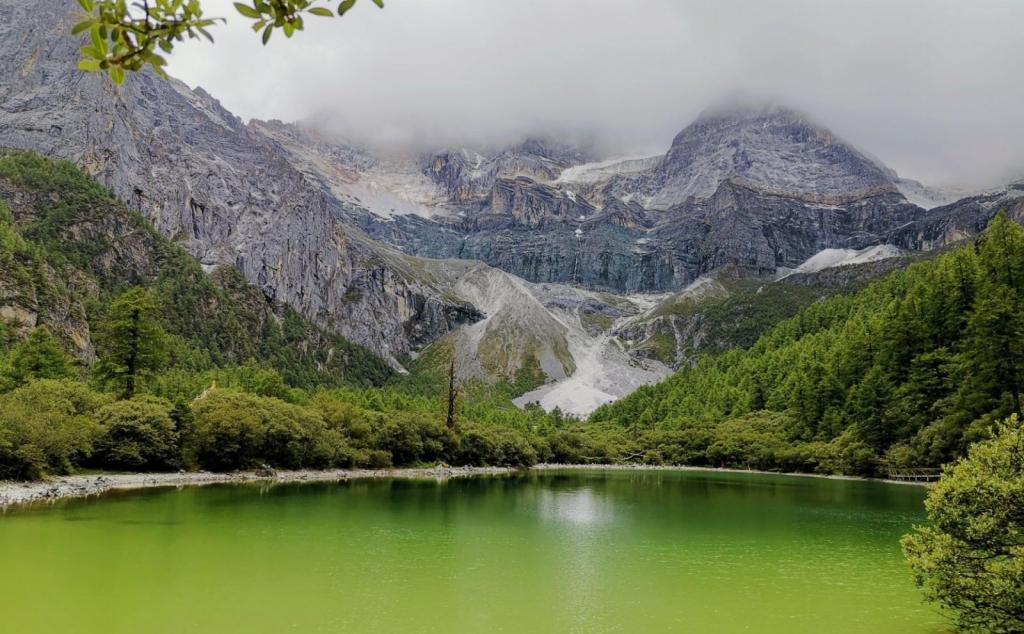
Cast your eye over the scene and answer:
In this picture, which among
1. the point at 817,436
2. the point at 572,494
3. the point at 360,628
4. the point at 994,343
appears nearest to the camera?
the point at 360,628

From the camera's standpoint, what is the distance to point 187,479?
51375 mm

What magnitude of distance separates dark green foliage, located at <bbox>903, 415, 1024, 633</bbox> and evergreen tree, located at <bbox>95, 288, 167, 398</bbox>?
189 ft

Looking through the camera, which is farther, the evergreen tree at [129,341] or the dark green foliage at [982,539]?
the evergreen tree at [129,341]

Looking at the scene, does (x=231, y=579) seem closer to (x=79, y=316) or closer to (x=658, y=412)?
(x=79, y=316)

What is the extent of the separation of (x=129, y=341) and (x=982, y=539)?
5937cm

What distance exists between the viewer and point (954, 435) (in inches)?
2338

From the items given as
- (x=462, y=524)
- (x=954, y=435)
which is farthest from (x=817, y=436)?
(x=462, y=524)

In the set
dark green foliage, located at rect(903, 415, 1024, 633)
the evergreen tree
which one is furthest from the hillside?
dark green foliage, located at rect(903, 415, 1024, 633)

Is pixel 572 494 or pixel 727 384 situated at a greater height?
pixel 727 384

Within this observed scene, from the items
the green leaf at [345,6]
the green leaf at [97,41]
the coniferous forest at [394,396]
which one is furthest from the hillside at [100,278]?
the green leaf at [345,6]

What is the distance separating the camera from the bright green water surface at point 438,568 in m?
17.9

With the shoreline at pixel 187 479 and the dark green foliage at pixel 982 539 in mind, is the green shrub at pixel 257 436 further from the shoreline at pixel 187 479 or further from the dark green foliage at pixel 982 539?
the dark green foliage at pixel 982 539

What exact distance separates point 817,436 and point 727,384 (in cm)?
4665

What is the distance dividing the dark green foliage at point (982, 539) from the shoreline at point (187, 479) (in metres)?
38.7
